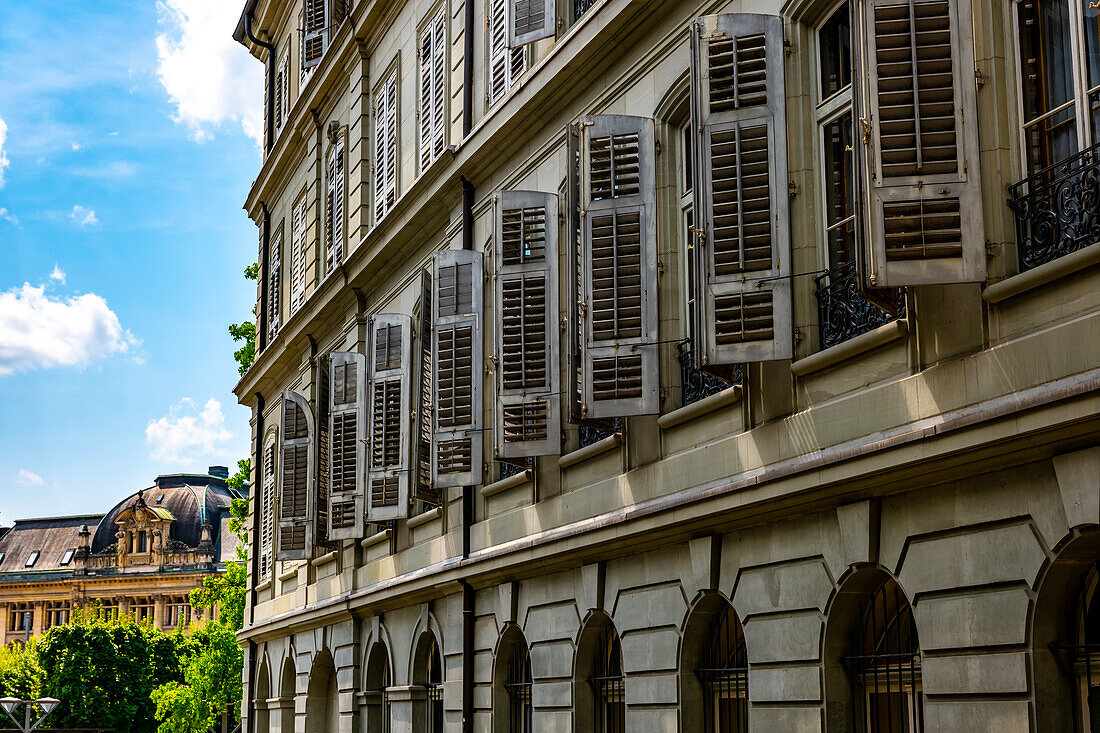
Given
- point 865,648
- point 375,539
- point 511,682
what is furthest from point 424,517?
point 865,648

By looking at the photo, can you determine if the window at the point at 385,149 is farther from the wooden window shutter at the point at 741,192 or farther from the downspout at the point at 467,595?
the wooden window shutter at the point at 741,192

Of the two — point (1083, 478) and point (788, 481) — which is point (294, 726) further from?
point (1083, 478)

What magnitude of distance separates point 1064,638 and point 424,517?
12752mm

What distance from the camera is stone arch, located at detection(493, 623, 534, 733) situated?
59.1 ft

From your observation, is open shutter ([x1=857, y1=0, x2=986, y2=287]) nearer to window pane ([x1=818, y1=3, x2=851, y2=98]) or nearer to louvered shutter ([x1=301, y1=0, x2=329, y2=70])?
window pane ([x1=818, y1=3, x2=851, y2=98])

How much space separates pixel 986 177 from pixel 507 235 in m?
7.55

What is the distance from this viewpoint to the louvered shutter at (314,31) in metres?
29.9

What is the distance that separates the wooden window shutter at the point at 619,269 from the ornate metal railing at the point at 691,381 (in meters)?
0.32

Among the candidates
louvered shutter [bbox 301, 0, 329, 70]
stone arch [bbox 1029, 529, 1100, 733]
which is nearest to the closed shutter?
louvered shutter [bbox 301, 0, 329, 70]

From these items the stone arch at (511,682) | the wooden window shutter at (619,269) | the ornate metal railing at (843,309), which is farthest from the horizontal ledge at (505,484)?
the ornate metal railing at (843,309)

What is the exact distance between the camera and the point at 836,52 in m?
12.3

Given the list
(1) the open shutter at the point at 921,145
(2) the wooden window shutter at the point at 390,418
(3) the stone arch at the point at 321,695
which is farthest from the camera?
(3) the stone arch at the point at 321,695

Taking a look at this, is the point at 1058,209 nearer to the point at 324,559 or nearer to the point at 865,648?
the point at 865,648

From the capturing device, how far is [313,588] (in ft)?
90.7
